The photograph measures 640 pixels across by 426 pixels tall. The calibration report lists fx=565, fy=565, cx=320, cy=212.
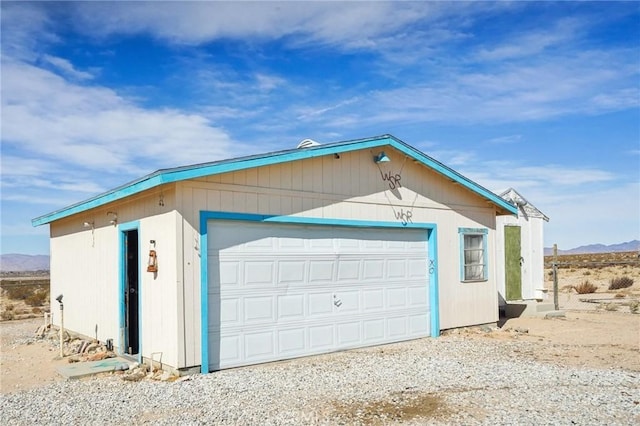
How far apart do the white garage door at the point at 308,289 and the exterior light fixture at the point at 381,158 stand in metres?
1.34

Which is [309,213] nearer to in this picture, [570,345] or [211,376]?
[211,376]

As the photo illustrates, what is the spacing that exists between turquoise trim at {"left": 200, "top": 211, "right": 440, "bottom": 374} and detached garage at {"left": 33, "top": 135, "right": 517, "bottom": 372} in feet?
0.07

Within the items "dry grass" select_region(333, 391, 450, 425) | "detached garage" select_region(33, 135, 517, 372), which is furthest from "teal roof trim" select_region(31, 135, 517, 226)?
"dry grass" select_region(333, 391, 450, 425)

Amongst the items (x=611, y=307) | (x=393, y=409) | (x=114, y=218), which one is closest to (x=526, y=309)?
(x=611, y=307)

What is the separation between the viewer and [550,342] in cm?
1140

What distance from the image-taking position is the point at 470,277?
12797 millimetres

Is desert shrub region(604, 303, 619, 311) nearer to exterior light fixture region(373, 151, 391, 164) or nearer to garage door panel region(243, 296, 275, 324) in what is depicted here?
exterior light fixture region(373, 151, 391, 164)

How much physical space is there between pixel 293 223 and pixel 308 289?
1193 mm

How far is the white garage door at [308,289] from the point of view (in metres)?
8.81

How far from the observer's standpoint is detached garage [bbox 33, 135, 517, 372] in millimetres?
8492

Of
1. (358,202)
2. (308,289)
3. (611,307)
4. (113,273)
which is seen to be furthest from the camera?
(611,307)

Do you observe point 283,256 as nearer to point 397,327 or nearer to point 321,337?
point 321,337

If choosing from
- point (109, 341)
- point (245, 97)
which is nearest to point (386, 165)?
point (109, 341)

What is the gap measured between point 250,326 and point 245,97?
36.5 ft
